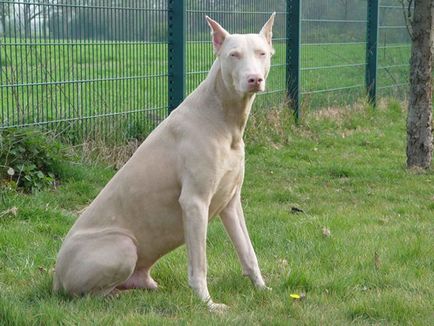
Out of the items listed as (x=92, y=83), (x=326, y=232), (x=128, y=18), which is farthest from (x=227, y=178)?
(x=128, y=18)

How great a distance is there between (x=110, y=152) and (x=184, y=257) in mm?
3404

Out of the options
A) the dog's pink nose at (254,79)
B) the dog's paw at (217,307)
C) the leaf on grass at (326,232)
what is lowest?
the leaf on grass at (326,232)

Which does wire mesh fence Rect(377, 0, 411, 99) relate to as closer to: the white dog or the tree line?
the tree line

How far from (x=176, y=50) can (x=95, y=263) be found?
5.15 m

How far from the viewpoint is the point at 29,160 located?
24.6 feet

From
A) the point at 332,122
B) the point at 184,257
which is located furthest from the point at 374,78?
the point at 184,257

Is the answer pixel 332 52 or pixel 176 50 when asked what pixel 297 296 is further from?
pixel 332 52

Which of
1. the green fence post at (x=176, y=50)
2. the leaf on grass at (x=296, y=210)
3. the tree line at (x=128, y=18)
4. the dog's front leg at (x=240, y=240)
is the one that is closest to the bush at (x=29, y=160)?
the tree line at (x=128, y=18)

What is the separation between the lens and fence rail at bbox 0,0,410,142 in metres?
7.66

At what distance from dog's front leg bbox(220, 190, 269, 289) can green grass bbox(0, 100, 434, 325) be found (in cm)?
11

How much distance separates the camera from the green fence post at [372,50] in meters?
14.3

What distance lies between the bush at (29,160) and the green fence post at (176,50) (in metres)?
1.89

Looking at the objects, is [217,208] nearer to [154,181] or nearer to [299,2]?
[154,181]

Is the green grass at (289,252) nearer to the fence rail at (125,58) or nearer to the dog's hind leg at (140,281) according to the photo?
the dog's hind leg at (140,281)
